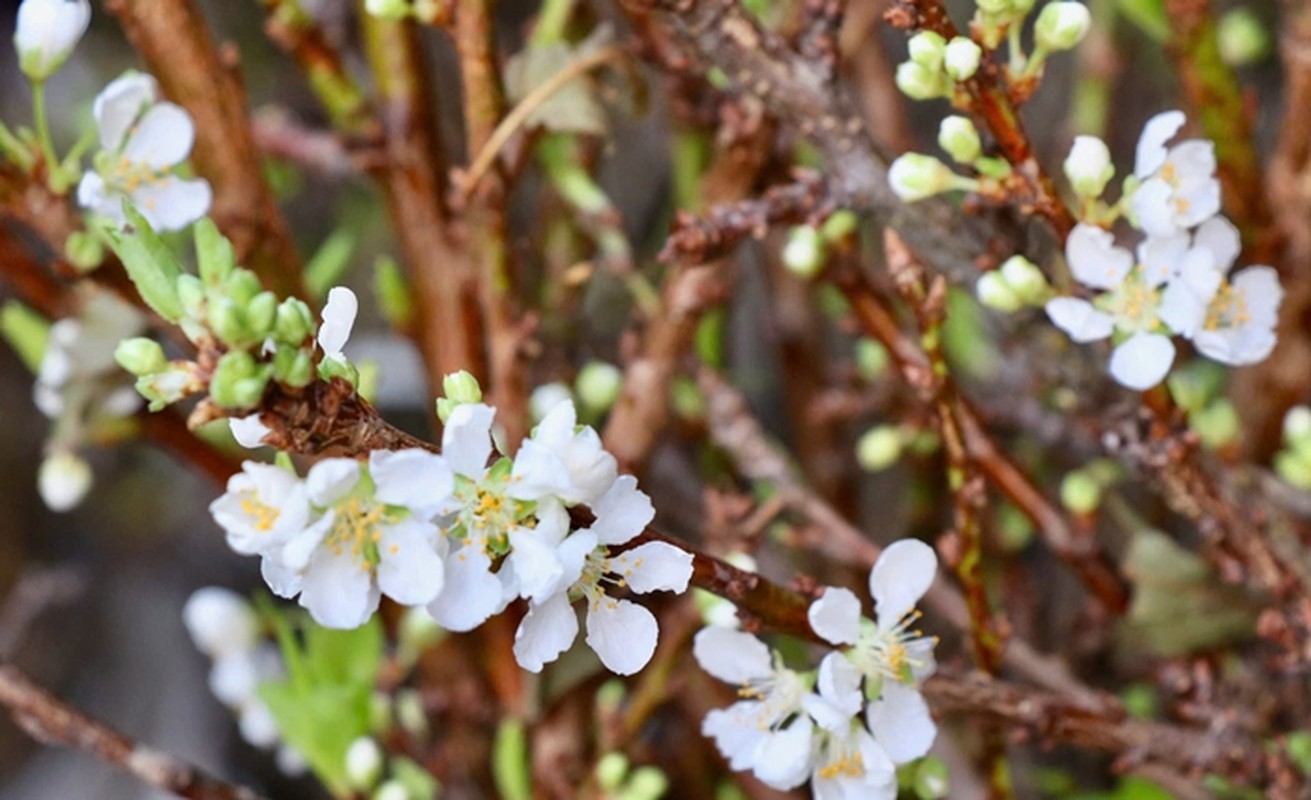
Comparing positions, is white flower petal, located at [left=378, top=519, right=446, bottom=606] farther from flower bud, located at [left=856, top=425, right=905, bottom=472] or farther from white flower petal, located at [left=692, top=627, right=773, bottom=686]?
flower bud, located at [left=856, top=425, right=905, bottom=472]

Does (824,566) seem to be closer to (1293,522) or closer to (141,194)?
(1293,522)

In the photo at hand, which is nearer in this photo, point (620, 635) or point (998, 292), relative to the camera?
point (620, 635)

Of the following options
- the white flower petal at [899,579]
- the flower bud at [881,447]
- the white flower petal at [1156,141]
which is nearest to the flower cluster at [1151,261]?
the white flower petal at [1156,141]

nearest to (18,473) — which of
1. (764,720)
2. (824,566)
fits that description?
(824,566)

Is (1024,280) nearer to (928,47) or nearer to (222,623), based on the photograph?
(928,47)

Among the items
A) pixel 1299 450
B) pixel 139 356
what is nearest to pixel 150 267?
pixel 139 356

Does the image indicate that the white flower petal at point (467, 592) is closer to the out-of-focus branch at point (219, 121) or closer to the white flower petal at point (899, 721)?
the white flower petal at point (899, 721)
